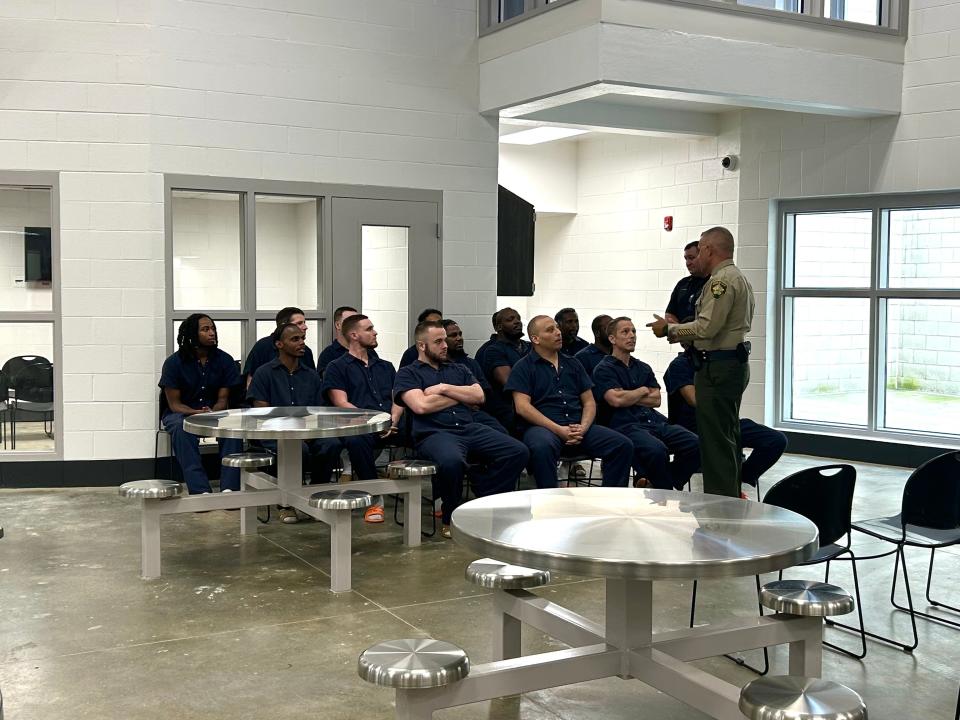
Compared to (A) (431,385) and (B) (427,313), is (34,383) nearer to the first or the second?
(B) (427,313)

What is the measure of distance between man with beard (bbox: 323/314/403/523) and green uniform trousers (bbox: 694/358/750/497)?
6.09 feet

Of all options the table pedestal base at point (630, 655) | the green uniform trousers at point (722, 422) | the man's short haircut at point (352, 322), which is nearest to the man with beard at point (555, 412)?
the green uniform trousers at point (722, 422)

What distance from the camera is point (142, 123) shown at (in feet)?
23.6

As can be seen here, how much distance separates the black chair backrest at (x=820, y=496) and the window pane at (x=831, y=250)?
549 centimetres

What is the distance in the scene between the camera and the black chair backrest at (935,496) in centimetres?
411

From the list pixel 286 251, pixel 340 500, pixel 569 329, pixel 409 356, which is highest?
pixel 286 251

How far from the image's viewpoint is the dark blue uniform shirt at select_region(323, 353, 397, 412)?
6.57 m

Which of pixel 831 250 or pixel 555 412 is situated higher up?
pixel 831 250

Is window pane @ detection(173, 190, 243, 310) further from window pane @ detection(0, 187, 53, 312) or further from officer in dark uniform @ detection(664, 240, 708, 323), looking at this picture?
officer in dark uniform @ detection(664, 240, 708, 323)

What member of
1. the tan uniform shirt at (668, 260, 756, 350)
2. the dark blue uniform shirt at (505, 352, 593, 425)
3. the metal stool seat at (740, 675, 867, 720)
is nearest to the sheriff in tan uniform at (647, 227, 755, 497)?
the tan uniform shirt at (668, 260, 756, 350)

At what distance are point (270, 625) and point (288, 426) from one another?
1.09 m

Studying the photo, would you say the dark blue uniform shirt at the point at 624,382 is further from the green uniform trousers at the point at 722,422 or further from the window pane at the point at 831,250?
the window pane at the point at 831,250

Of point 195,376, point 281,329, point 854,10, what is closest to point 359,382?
point 281,329

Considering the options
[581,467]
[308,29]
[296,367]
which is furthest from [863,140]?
[296,367]
